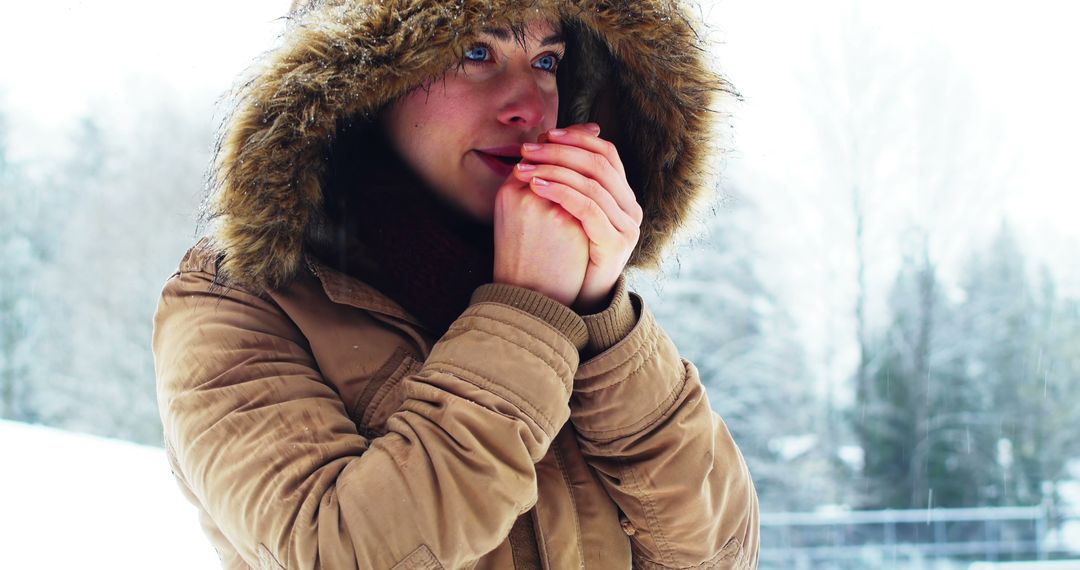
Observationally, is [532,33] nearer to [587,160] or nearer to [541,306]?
[587,160]

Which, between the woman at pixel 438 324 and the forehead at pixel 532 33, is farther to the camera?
the forehead at pixel 532 33

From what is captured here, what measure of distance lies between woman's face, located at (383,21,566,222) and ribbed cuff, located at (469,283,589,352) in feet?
0.79

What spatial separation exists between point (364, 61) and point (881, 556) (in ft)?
30.3

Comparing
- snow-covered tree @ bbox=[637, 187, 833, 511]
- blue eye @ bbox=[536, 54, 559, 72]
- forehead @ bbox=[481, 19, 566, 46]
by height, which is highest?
forehead @ bbox=[481, 19, 566, 46]

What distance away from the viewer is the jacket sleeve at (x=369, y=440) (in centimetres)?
82

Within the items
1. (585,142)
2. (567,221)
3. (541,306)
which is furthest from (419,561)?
(585,142)

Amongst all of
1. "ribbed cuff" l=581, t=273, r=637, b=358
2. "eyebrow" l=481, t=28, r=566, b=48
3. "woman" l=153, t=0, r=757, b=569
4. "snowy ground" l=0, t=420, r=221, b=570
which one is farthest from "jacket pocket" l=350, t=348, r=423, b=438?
"snowy ground" l=0, t=420, r=221, b=570

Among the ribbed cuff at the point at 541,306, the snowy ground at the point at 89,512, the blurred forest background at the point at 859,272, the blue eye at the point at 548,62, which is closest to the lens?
the ribbed cuff at the point at 541,306

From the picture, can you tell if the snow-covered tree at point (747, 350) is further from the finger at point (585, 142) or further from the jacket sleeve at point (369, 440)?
the jacket sleeve at point (369, 440)

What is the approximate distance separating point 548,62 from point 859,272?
967 centimetres

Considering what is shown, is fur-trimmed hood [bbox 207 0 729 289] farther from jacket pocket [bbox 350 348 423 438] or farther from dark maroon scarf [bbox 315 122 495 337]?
jacket pocket [bbox 350 348 423 438]

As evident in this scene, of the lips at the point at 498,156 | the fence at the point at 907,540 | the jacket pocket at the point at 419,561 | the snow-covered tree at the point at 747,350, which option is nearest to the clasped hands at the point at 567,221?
the lips at the point at 498,156

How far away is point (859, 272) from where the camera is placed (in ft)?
33.1

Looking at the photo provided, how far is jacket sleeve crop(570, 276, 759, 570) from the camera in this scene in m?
1.00
